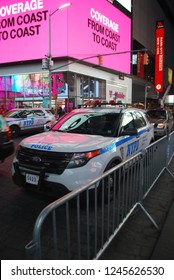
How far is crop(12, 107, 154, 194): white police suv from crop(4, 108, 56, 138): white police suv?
9063mm

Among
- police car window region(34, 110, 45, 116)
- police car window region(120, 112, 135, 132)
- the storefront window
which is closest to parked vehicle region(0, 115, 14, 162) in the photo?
police car window region(120, 112, 135, 132)

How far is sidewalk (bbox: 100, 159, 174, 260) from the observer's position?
306cm

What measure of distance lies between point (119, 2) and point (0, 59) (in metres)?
18.4

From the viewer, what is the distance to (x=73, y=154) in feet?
13.5

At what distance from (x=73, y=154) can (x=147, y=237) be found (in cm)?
167

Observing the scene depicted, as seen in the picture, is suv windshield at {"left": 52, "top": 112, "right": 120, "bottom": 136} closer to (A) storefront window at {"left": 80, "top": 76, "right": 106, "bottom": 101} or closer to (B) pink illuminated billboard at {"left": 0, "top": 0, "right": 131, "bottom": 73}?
(B) pink illuminated billboard at {"left": 0, "top": 0, "right": 131, "bottom": 73}

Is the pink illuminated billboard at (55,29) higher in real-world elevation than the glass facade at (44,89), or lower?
higher

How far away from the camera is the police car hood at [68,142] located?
13.8 feet

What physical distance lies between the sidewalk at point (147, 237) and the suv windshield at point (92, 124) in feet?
5.39

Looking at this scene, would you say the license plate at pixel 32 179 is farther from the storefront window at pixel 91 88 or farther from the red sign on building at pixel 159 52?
the red sign on building at pixel 159 52

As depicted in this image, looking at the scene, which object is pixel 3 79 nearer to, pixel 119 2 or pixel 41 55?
pixel 41 55

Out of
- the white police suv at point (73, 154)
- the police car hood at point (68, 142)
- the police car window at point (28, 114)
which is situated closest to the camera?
the white police suv at point (73, 154)

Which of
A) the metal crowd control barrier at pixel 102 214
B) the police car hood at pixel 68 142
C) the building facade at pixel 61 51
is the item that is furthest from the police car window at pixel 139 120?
the building facade at pixel 61 51
